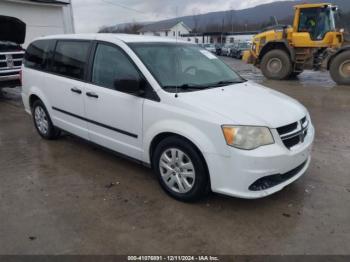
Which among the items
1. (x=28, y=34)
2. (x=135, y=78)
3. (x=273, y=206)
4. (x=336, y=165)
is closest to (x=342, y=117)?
(x=336, y=165)

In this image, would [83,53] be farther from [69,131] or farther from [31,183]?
[31,183]

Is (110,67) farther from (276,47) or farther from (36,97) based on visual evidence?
(276,47)

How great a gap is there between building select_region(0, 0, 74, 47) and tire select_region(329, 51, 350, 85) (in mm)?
12067

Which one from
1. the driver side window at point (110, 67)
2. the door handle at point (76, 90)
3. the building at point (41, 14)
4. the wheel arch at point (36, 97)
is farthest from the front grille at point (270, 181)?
the building at point (41, 14)

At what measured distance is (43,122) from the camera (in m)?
5.56

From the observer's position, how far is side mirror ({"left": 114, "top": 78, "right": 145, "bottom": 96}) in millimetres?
3566

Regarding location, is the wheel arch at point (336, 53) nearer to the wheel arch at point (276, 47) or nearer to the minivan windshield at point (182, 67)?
the wheel arch at point (276, 47)

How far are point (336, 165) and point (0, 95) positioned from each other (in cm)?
963

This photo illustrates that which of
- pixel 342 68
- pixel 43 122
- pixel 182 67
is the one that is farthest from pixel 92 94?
pixel 342 68

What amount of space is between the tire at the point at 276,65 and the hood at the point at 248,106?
10.6 metres

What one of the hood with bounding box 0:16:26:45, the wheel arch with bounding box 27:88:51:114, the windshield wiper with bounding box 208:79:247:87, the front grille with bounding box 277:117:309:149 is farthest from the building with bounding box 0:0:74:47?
the front grille with bounding box 277:117:309:149

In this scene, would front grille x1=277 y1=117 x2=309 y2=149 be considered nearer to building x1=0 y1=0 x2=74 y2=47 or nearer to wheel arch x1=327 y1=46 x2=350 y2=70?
wheel arch x1=327 y1=46 x2=350 y2=70

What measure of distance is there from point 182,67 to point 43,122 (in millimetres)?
2818

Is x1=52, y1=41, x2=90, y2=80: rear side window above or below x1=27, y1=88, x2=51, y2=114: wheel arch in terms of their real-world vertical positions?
above
